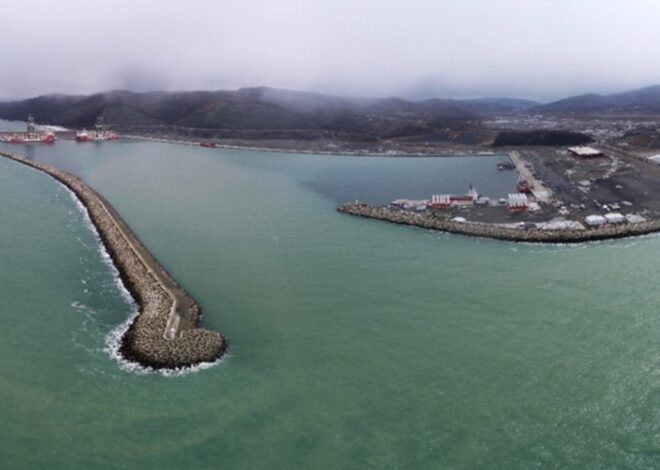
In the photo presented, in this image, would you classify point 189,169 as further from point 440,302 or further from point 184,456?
point 184,456

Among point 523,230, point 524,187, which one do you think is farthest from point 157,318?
point 524,187

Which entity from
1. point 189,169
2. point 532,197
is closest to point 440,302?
point 532,197

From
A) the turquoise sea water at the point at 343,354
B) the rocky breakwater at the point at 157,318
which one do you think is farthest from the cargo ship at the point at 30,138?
the rocky breakwater at the point at 157,318

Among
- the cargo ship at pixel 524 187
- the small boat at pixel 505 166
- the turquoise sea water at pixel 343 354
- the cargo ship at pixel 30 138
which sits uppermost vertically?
the cargo ship at pixel 30 138

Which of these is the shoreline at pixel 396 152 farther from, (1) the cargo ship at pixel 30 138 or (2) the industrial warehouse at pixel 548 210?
(1) the cargo ship at pixel 30 138

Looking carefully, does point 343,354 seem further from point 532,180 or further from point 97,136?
point 97,136
